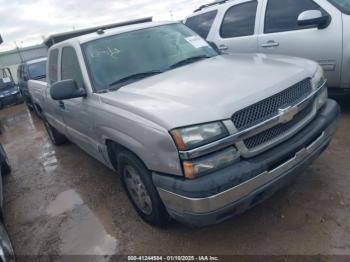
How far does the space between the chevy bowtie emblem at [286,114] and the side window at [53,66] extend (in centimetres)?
334

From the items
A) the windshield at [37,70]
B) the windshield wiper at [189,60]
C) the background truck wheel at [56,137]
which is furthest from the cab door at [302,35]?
the windshield at [37,70]

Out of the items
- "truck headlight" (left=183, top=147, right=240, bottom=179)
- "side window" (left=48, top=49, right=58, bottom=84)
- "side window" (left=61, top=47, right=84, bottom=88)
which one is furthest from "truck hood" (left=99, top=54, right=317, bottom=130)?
"side window" (left=48, top=49, right=58, bottom=84)

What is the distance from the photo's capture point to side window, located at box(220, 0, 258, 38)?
218 inches

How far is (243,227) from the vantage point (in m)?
3.04

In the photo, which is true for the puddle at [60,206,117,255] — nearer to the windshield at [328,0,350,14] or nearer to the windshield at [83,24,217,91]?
the windshield at [83,24,217,91]

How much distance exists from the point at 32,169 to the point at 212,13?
4.28 meters

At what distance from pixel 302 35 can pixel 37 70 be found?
8.86 m

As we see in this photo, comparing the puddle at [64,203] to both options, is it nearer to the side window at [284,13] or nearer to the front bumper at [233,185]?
the front bumper at [233,185]

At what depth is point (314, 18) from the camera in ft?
14.8

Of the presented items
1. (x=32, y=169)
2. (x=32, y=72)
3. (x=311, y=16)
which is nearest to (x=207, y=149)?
(x=311, y=16)

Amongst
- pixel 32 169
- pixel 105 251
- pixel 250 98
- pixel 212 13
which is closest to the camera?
pixel 250 98

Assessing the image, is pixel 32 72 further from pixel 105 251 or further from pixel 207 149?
pixel 207 149

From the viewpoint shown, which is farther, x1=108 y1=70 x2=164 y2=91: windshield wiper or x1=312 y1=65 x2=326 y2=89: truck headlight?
x1=108 y1=70 x2=164 y2=91: windshield wiper

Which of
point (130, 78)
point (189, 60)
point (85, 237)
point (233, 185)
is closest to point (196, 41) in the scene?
point (189, 60)
